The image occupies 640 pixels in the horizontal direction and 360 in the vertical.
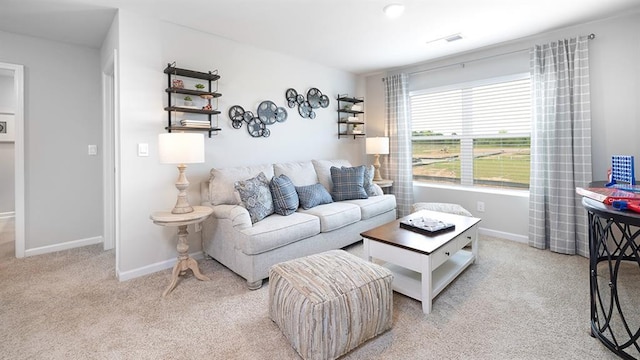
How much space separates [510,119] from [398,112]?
57.6 inches

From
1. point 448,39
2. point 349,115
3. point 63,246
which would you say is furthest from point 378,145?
point 63,246

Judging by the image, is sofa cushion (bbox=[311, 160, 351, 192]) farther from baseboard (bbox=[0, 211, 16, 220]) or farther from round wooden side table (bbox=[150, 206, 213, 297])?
baseboard (bbox=[0, 211, 16, 220])

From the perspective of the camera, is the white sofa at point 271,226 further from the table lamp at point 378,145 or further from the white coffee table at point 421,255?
the table lamp at point 378,145

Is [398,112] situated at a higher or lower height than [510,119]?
higher

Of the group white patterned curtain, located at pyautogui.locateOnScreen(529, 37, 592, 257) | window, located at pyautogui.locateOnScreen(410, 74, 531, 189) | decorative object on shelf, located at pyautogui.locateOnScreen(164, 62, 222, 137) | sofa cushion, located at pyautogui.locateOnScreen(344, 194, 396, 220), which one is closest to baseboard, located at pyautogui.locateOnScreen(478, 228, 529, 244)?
white patterned curtain, located at pyautogui.locateOnScreen(529, 37, 592, 257)

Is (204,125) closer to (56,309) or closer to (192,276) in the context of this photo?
(192,276)

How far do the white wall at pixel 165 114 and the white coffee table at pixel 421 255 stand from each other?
1.87 meters

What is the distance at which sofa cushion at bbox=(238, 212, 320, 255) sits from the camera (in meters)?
2.40

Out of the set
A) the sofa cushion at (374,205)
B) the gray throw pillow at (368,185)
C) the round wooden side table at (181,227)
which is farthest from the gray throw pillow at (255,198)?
the gray throw pillow at (368,185)

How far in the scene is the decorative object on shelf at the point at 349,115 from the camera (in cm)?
468

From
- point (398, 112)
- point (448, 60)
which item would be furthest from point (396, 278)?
point (448, 60)

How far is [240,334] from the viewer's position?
185 cm

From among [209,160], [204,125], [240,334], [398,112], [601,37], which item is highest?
[601,37]

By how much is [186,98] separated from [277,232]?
163cm
